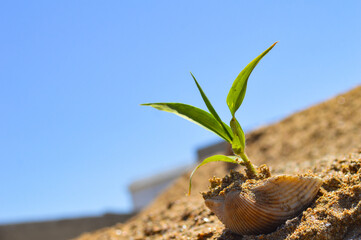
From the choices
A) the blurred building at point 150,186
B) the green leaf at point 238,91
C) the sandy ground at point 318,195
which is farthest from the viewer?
the blurred building at point 150,186

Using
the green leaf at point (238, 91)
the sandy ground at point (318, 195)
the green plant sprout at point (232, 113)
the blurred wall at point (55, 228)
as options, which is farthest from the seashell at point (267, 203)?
the blurred wall at point (55, 228)

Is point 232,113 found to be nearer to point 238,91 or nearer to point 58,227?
point 238,91

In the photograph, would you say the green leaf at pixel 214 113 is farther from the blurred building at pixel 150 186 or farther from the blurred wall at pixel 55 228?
the blurred building at pixel 150 186

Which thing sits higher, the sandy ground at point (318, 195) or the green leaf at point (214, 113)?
the green leaf at point (214, 113)

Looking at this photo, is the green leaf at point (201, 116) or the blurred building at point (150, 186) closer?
the green leaf at point (201, 116)

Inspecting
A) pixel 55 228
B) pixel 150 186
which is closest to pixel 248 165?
pixel 55 228

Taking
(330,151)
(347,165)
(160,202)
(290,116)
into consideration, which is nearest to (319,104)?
(290,116)

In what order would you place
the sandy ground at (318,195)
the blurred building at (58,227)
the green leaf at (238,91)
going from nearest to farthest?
1. the sandy ground at (318,195)
2. the green leaf at (238,91)
3. the blurred building at (58,227)

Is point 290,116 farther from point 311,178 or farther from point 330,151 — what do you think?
point 311,178

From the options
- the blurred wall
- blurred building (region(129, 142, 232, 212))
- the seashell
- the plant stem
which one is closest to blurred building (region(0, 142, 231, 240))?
the blurred wall
